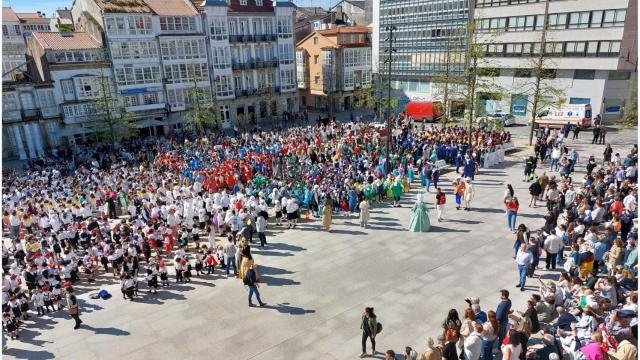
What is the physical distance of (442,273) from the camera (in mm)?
14859

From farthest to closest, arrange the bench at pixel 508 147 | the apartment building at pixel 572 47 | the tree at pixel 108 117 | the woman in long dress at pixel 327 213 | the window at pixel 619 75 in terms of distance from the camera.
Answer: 1. the window at pixel 619 75
2. the apartment building at pixel 572 47
3. the tree at pixel 108 117
4. the bench at pixel 508 147
5. the woman in long dress at pixel 327 213

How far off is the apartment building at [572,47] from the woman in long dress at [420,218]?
984 inches

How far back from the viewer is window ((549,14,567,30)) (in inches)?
1668

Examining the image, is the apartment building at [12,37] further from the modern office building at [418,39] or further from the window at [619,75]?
the window at [619,75]

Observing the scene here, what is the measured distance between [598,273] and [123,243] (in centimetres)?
1639

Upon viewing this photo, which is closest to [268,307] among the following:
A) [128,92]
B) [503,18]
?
[128,92]

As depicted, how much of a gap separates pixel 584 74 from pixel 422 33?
18825mm

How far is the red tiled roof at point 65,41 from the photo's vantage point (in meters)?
37.7

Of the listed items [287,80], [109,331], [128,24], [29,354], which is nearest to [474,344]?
[109,331]

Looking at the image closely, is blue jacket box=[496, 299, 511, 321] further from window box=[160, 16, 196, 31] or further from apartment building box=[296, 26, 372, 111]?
apartment building box=[296, 26, 372, 111]

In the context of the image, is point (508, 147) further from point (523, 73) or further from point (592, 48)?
point (592, 48)

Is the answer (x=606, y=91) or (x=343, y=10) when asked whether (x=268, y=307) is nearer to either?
(x=606, y=91)

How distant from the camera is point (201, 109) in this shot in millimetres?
42969

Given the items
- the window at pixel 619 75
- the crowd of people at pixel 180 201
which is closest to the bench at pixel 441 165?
the crowd of people at pixel 180 201
